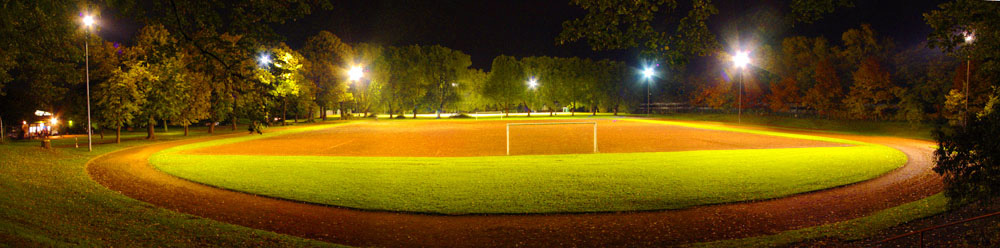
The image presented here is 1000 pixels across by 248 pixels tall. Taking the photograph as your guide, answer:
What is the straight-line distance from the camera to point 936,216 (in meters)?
8.73

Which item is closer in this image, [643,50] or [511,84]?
[643,50]

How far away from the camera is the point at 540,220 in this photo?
984 cm

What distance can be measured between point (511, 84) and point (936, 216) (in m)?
82.7

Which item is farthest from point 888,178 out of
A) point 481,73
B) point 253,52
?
point 481,73

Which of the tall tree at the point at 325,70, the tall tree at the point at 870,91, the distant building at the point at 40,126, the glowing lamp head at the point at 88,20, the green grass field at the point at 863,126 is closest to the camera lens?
the glowing lamp head at the point at 88,20

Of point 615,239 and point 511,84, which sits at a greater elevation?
point 511,84

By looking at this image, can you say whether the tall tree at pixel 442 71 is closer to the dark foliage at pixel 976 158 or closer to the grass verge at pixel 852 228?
the grass verge at pixel 852 228

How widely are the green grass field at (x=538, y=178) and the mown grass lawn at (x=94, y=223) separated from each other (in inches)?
116

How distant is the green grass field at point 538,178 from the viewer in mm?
11453

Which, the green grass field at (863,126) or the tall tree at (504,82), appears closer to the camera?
the green grass field at (863,126)

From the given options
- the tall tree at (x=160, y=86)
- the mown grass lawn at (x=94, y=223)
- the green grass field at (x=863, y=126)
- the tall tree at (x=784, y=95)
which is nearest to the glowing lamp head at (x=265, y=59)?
the mown grass lawn at (x=94, y=223)

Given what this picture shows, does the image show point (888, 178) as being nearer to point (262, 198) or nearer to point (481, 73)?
point (262, 198)

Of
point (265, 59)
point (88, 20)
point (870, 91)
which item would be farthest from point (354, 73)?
point (870, 91)

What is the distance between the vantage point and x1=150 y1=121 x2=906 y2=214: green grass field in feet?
37.6
